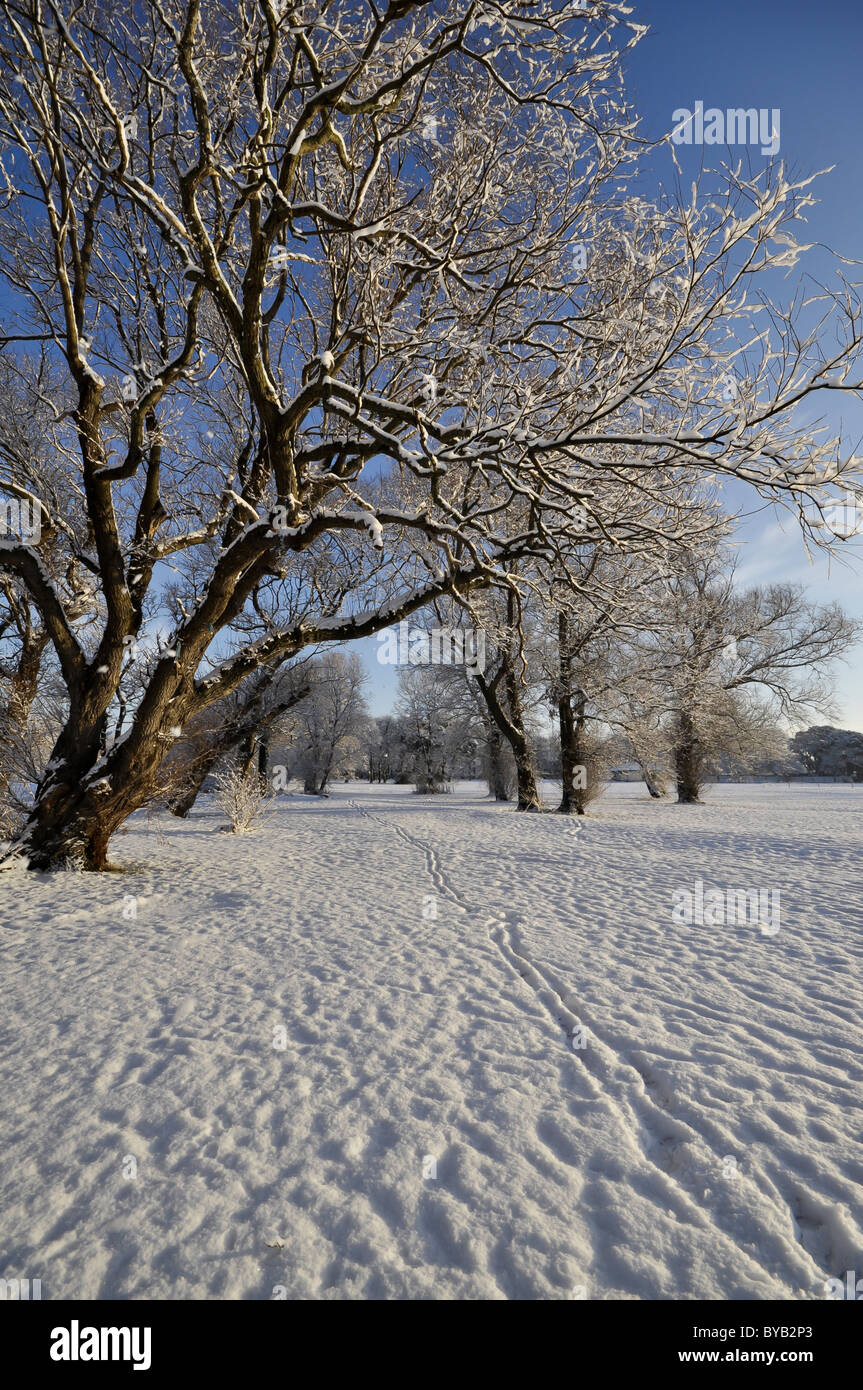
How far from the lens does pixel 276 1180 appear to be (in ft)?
7.44

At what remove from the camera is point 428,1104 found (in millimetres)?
2746

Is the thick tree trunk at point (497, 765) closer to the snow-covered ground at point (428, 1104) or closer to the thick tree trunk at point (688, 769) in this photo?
the thick tree trunk at point (688, 769)

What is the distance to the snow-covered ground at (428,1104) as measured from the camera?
193 centimetres

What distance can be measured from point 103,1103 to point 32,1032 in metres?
1.11

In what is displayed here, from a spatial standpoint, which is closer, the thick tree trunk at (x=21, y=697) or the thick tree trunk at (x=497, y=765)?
the thick tree trunk at (x=21, y=697)

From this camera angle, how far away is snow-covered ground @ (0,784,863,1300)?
6.33 ft

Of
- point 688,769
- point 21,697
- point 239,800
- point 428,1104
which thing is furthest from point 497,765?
point 428,1104

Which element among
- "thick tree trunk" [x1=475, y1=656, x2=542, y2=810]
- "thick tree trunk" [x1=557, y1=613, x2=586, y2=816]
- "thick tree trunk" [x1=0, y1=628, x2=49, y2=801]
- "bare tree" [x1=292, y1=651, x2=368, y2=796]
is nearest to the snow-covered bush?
"thick tree trunk" [x1=0, y1=628, x2=49, y2=801]

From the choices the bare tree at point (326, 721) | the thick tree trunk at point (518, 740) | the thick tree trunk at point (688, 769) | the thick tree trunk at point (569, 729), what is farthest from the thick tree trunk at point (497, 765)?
the bare tree at point (326, 721)

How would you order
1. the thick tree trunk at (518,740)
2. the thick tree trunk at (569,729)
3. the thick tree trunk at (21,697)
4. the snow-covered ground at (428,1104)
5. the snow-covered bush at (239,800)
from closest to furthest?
the snow-covered ground at (428,1104)
the thick tree trunk at (21,697)
the snow-covered bush at (239,800)
the thick tree trunk at (569,729)
the thick tree trunk at (518,740)

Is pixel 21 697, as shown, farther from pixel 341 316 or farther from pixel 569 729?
pixel 569 729

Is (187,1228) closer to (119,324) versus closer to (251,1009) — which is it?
(251,1009)

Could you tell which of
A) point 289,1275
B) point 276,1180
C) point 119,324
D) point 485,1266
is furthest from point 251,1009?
point 119,324

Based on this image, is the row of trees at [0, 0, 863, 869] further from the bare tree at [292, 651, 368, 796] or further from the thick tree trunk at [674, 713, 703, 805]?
the bare tree at [292, 651, 368, 796]
